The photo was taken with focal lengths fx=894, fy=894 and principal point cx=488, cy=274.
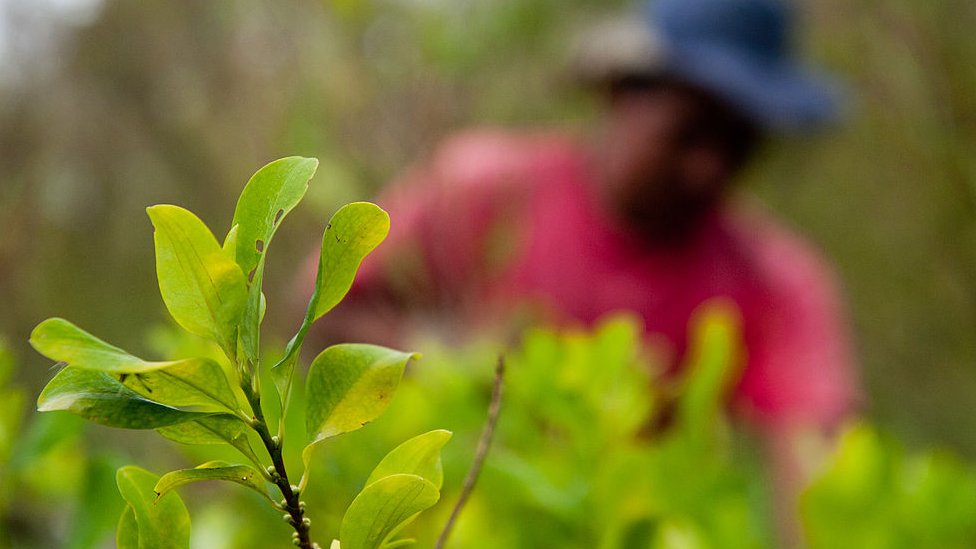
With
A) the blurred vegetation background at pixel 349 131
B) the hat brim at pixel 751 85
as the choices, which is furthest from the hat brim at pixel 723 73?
the blurred vegetation background at pixel 349 131

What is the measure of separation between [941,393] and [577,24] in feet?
7.22

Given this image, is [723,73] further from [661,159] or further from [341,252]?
[341,252]

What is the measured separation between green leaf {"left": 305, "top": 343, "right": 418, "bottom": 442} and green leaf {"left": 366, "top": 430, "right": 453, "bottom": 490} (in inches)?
0.6

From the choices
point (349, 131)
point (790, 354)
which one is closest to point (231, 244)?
point (349, 131)

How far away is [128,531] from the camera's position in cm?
27

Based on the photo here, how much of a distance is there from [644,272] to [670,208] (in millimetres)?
179

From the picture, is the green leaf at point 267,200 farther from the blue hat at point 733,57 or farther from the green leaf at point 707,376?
the blue hat at point 733,57

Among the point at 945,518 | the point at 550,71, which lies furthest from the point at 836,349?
the point at 550,71

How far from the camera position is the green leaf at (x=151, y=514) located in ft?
0.82

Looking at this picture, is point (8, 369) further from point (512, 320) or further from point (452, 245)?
point (452, 245)

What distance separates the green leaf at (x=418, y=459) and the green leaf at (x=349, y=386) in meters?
0.01

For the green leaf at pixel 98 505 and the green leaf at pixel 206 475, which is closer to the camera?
the green leaf at pixel 206 475

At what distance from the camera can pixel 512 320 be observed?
3.88 ft

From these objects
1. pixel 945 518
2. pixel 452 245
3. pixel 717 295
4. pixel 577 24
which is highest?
pixel 577 24
